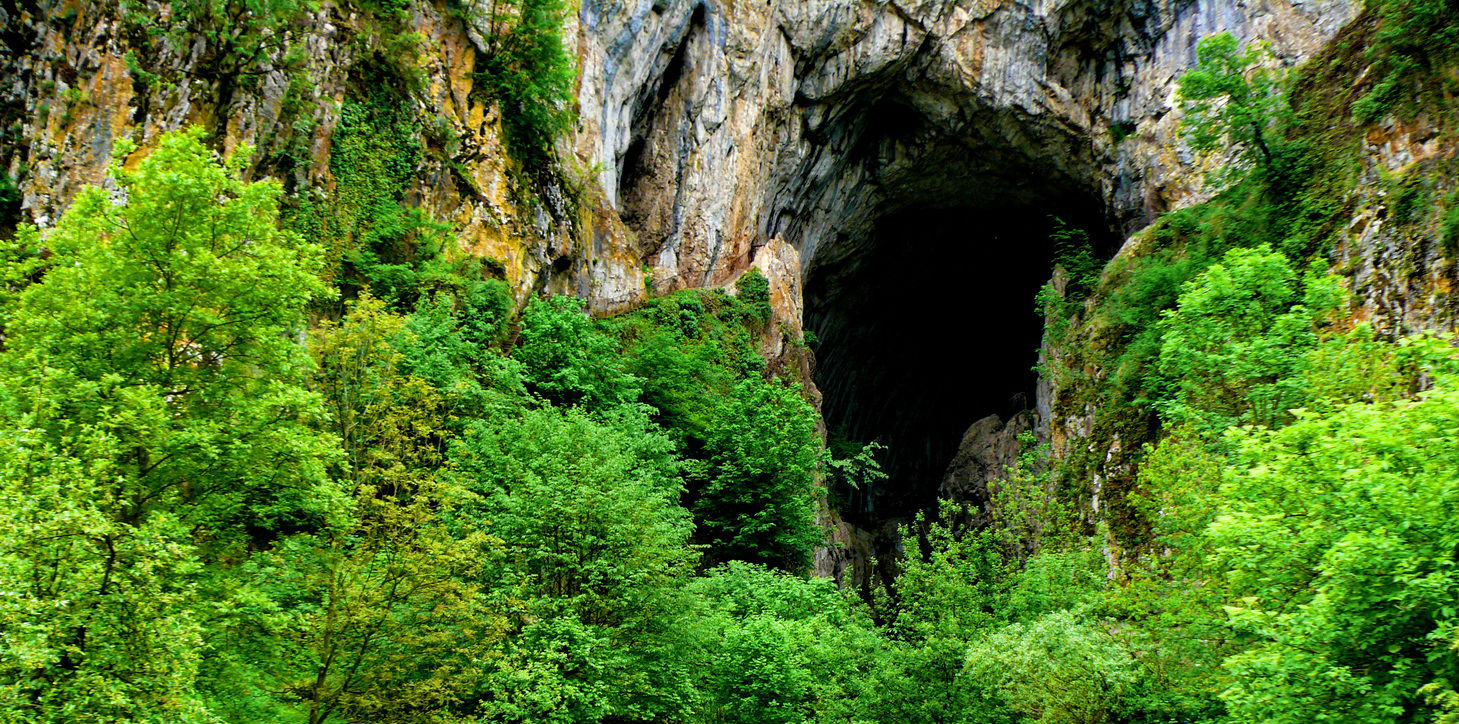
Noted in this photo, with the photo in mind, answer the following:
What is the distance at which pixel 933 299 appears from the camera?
164ft

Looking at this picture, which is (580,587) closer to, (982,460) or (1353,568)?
(1353,568)

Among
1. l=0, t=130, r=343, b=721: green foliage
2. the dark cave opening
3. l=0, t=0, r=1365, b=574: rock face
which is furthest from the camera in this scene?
the dark cave opening

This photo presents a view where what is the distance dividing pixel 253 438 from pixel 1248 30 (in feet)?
117

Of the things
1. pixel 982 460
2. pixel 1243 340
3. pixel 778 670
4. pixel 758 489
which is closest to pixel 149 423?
pixel 778 670

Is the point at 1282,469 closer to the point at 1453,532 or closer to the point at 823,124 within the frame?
the point at 1453,532

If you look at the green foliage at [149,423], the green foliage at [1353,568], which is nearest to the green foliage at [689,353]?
the green foliage at [149,423]

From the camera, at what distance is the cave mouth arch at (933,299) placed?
132ft

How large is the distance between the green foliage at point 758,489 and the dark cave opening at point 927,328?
18152mm

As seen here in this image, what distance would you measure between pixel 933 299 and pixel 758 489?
29.6 meters

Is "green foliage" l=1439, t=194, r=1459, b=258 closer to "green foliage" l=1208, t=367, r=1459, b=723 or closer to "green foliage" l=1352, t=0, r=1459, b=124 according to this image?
"green foliage" l=1352, t=0, r=1459, b=124

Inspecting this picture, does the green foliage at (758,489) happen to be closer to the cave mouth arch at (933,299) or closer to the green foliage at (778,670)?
the green foliage at (778,670)

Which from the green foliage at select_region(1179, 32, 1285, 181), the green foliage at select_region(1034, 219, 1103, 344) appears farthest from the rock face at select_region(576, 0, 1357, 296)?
the green foliage at select_region(1179, 32, 1285, 181)

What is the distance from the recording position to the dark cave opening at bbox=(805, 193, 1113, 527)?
4388 centimetres

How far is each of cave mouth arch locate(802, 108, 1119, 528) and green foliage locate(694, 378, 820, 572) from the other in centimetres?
1366
